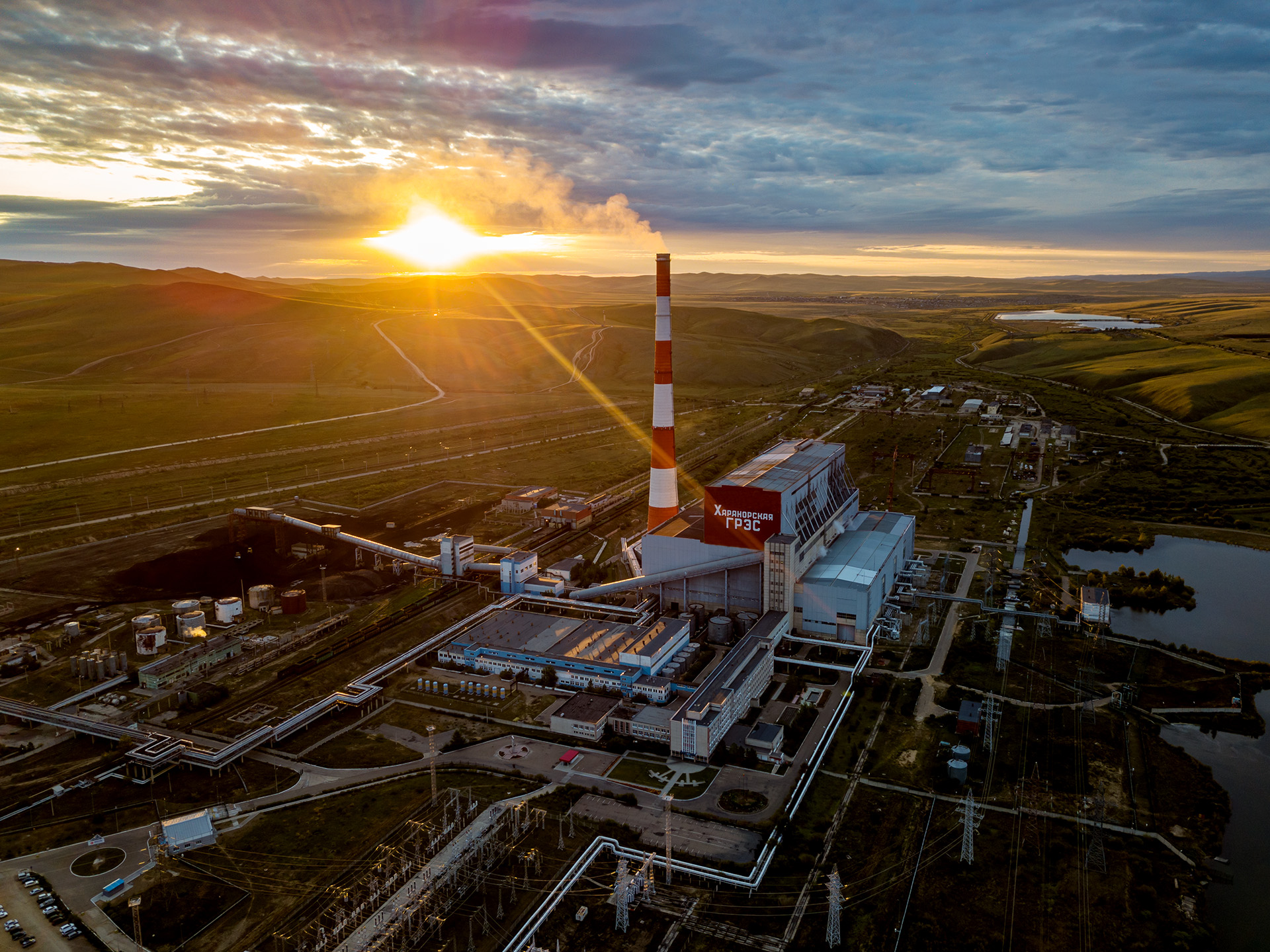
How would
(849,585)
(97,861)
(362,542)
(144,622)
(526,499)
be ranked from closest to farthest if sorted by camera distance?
(97,861) → (849,585) → (144,622) → (362,542) → (526,499)

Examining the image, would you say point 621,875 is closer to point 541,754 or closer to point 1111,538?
point 541,754

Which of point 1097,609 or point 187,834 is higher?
point 1097,609

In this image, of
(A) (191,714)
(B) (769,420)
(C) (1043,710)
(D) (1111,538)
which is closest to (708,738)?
(C) (1043,710)

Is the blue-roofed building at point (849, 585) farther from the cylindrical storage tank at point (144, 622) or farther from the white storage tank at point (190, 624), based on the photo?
the cylindrical storage tank at point (144, 622)

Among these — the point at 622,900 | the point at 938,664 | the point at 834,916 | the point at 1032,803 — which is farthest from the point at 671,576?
the point at 834,916

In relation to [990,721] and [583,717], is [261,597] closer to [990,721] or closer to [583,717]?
[583,717]

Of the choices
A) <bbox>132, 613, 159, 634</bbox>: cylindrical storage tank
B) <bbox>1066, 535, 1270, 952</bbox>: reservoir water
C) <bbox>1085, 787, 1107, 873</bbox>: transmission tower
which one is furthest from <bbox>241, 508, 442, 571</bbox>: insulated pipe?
<bbox>1066, 535, 1270, 952</bbox>: reservoir water
